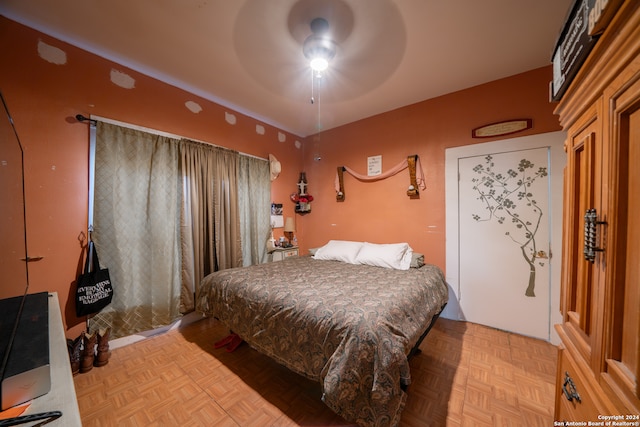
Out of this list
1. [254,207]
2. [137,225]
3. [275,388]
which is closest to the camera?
[275,388]

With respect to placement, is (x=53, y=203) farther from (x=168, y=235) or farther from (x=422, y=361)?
(x=422, y=361)

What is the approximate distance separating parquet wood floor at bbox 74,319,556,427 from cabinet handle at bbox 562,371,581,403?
2.57ft

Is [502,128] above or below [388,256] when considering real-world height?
above

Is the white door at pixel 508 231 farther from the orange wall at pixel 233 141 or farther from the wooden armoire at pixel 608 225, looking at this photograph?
the wooden armoire at pixel 608 225

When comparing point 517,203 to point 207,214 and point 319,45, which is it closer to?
point 319,45

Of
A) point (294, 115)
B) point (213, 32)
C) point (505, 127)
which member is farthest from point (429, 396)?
point (294, 115)

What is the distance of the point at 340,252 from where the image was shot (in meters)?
2.86

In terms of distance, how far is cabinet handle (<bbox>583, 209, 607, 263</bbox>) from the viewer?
66 cm

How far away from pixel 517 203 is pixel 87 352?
418 cm

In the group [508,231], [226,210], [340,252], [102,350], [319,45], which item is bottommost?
[102,350]

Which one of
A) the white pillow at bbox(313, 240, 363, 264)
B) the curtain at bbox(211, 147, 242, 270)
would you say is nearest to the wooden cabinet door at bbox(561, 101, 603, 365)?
the white pillow at bbox(313, 240, 363, 264)

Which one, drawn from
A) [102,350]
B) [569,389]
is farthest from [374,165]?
[102,350]

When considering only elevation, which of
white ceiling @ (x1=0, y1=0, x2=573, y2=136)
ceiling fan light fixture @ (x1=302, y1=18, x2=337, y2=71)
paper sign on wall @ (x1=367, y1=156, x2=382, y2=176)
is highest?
white ceiling @ (x1=0, y1=0, x2=573, y2=136)

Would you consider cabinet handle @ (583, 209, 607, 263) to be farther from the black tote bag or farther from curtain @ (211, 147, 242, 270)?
the black tote bag
